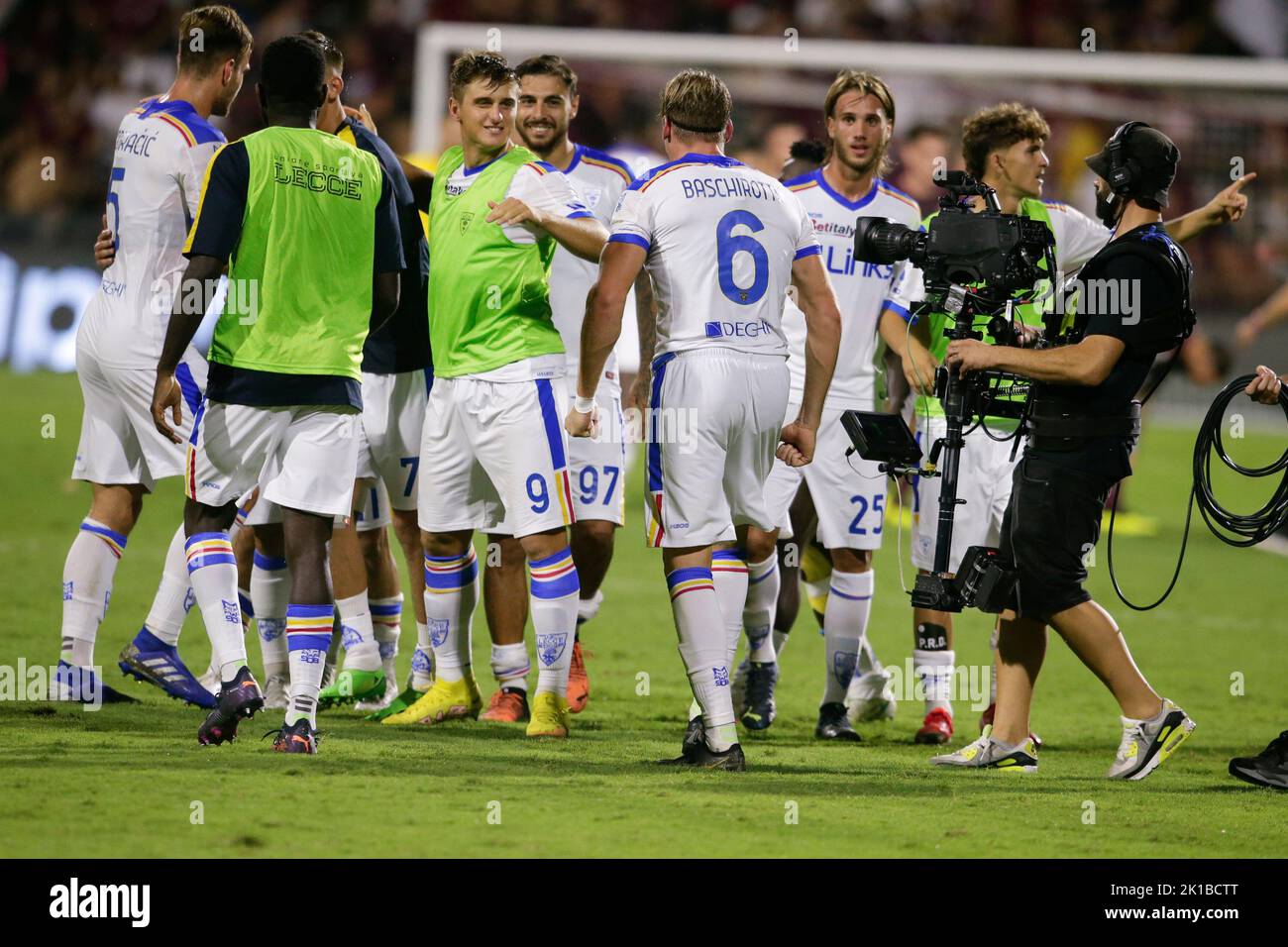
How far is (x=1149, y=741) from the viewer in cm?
583

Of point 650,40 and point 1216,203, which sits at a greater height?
point 650,40

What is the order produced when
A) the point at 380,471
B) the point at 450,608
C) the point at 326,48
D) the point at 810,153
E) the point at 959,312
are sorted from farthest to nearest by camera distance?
the point at 810,153 < the point at 380,471 < the point at 450,608 < the point at 326,48 < the point at 959,312

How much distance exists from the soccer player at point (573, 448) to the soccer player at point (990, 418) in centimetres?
126

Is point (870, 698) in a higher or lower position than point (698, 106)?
lower

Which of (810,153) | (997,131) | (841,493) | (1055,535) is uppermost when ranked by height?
(810,153)

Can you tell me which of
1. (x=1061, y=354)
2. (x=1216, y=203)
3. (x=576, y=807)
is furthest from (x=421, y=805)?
(x=1216, y=203)

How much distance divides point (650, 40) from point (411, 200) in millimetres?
9924

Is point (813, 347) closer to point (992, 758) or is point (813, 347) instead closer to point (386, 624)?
point (992, 758)

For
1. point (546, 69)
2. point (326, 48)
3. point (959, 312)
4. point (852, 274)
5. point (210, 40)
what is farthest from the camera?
point (852, 274)

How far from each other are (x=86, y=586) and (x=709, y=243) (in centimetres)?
282

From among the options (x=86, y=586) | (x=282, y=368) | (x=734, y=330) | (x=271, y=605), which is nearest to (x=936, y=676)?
(x=734, y=330)

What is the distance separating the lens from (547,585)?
624 centimetres
